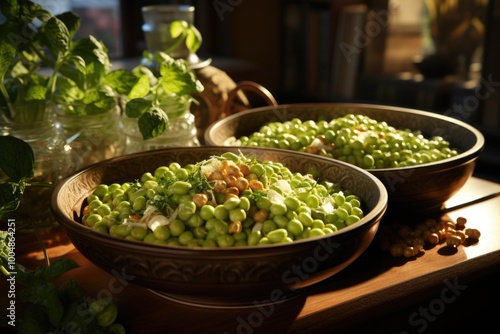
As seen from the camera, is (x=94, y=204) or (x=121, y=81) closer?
(x=94, y=204)

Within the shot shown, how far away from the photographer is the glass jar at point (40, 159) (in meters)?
1.17

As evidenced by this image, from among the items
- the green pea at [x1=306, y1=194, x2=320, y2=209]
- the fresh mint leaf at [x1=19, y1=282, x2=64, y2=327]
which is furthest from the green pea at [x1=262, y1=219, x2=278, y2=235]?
the fresh mint leaf at [x1=19, y1=282, x2=64, y2=327]

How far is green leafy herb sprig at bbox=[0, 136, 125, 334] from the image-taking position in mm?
815

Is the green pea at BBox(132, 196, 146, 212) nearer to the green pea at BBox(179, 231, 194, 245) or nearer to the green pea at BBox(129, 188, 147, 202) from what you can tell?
the green pea at BBox(129, 188, 147, 202)

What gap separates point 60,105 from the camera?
1.29 m

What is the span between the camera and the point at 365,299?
3.16 feet

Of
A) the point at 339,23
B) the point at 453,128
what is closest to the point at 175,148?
the point at 453,128

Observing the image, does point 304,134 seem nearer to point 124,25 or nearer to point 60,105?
point 60,105

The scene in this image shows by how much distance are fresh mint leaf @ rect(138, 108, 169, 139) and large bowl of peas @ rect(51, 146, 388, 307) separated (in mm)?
84

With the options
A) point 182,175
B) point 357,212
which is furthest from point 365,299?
point 182,175

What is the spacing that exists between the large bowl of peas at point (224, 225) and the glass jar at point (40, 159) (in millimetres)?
113

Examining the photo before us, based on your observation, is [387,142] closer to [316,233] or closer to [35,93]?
[316,233]

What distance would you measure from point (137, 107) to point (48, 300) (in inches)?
20.3

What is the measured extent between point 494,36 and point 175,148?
2.25m
